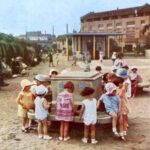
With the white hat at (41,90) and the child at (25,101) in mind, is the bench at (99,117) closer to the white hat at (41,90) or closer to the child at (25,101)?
the child at (25,101)

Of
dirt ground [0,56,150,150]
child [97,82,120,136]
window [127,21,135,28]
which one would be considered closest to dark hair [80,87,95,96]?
child [97,82,120,136]

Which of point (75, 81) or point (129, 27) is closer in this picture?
point (75, 81)

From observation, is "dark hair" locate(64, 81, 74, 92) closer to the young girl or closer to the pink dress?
the pink dress

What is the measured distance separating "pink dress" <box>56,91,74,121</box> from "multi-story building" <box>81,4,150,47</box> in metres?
52.9

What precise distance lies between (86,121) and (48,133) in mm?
1101

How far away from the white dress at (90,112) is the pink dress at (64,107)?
302mm

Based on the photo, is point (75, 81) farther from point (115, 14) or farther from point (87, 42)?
point (115, 14)

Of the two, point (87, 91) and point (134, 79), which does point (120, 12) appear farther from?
point (87, 91)

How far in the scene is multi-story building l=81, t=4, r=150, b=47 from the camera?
2581 inches

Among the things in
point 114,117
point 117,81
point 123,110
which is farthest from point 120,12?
point 114,117

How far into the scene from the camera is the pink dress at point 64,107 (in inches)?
348

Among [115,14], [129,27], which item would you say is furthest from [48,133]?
[115,14]

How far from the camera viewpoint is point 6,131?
9.73 metres

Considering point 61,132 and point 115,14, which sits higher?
point 115,14
